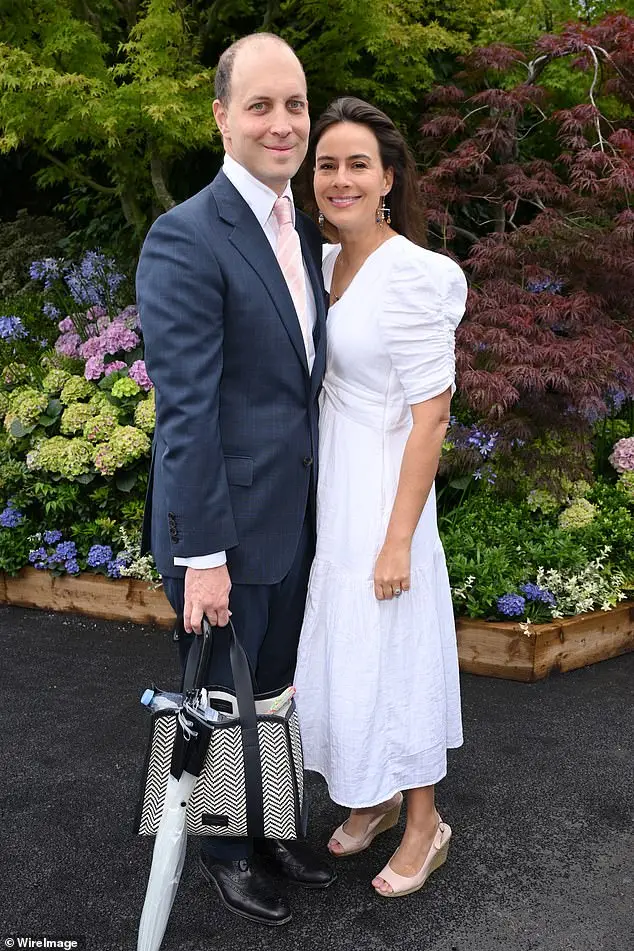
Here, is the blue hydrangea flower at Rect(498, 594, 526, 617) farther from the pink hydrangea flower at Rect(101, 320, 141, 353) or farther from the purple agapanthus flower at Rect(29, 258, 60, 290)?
the purple agapanthus flower at Rect(29, 258, 60, 290)

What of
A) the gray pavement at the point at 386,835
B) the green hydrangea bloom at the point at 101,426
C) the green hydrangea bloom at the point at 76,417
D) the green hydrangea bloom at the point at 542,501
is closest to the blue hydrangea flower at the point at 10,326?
the green hydrangea bloom at the point at 76,417

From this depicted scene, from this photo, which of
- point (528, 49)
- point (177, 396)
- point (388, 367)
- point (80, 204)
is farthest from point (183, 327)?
point (80, 204)

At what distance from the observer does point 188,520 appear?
1840 mm

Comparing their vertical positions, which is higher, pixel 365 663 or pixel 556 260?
pixel 556 260

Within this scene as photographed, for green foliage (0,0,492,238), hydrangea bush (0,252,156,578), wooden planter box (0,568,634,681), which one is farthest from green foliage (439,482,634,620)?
green foliage (0,0,492,238)

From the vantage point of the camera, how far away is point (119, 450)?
13.2 feet

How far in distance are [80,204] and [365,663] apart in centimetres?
622

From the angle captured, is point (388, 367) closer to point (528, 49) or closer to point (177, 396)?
point (177, 396)

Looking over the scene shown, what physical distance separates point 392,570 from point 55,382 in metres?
3.05

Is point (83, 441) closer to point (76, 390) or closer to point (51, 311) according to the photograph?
point (76, 390)

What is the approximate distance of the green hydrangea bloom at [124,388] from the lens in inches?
171

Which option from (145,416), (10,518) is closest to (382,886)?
(145,416)

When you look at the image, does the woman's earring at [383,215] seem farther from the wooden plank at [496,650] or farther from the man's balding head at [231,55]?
the wooden plank at [496,650]

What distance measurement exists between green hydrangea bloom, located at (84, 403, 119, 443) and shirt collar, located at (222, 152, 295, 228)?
2419 millimetres
